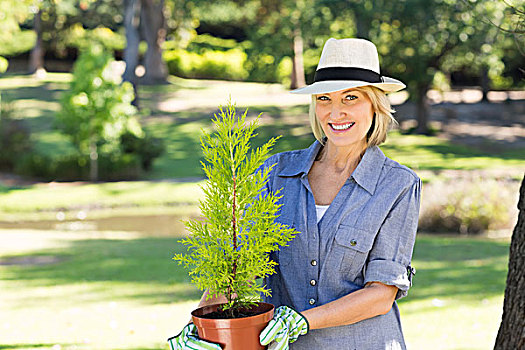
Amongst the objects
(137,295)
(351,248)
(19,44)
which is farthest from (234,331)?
(19,44)

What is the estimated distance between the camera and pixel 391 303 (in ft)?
8.76

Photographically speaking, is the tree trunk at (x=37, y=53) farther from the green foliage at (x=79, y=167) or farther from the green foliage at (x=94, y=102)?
the green foliage at (x=94, y=102)

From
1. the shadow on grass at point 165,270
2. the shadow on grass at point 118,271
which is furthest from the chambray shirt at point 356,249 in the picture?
the shadow on grass at point 118,271

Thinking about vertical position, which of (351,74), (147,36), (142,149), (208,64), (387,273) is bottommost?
(142,149)

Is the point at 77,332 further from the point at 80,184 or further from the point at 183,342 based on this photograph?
the point at 80,184

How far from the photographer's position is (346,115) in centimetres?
274

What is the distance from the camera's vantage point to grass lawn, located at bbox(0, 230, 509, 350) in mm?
7152

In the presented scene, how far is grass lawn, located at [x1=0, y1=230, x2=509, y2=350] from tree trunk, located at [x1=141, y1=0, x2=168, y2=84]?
2759 cm

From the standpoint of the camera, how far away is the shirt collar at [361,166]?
2.74 metres

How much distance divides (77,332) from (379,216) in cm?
539

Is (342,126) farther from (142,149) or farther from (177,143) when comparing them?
(177,143)

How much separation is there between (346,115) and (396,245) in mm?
514

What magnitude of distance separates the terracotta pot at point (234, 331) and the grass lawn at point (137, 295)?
4.57 metres

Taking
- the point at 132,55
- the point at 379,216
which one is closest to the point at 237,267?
the point at 379,216
